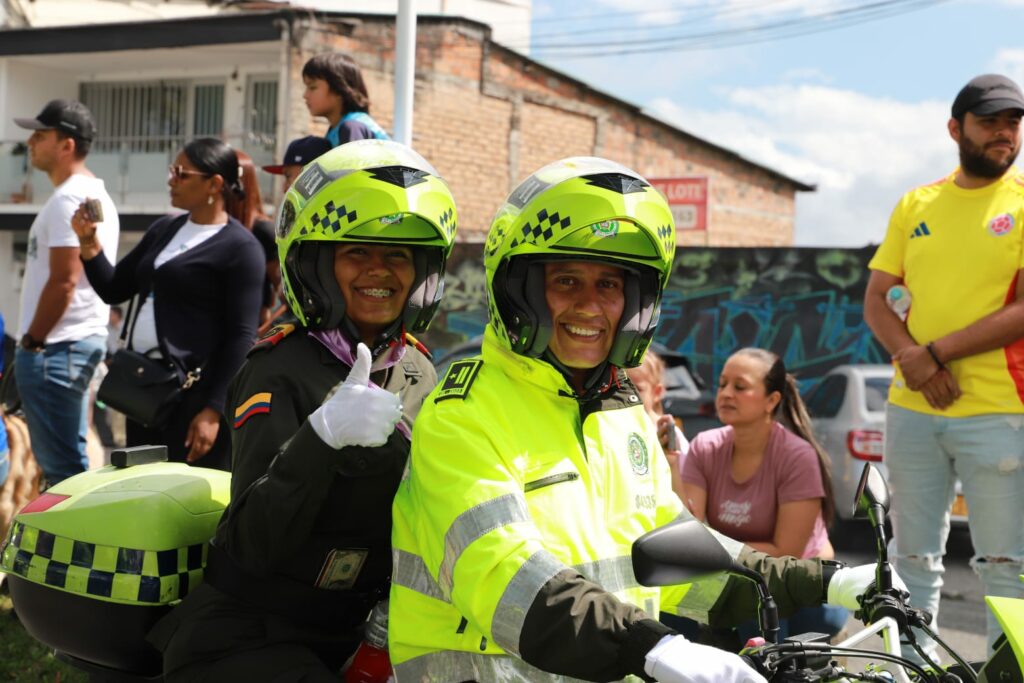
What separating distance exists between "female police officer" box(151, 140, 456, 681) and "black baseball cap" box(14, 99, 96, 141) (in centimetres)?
A: 294

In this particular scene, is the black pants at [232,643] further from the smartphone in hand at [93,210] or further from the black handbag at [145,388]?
the smartphone in hand at [93,210]

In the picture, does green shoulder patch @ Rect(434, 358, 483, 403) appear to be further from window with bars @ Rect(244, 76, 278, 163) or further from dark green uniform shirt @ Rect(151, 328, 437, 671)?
window with bars @ Rect(244, 76, 278, 163)

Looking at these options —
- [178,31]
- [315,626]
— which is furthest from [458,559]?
[178,31]

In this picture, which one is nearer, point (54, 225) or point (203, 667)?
point (203, 667)

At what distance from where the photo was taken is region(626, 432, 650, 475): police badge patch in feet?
9.00

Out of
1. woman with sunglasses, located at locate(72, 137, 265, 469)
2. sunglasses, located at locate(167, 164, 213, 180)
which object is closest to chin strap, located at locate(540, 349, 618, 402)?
woman with sunglasses, located at locate(72, 137, 265, 469)

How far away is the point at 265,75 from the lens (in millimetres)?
24391

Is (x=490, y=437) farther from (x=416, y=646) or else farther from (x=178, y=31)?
(x=178, y=31)

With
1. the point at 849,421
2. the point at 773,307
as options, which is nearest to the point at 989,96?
the point at 849,421

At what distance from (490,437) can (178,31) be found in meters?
22.5

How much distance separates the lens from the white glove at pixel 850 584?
259cm

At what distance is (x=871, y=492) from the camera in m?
2.42

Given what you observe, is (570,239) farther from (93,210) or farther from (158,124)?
(158,124)

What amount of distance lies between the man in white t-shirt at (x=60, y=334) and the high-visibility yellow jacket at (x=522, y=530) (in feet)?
10.3
